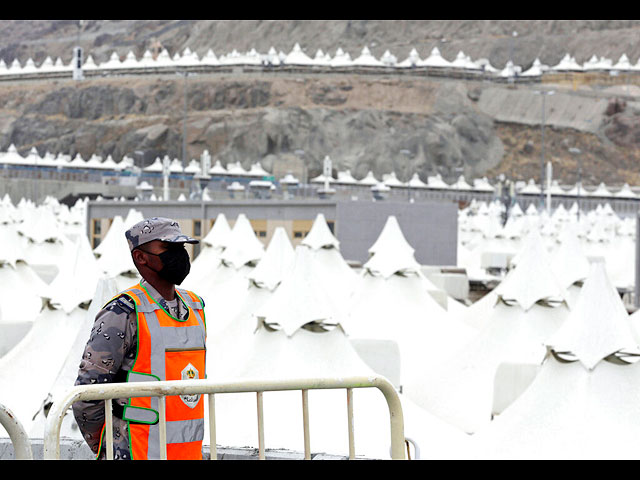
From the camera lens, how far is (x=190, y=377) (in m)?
5.02

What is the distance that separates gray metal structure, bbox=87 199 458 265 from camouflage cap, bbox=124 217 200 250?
3260cm

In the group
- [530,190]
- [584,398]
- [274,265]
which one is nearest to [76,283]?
[274,265]

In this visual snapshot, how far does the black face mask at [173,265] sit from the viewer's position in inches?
199

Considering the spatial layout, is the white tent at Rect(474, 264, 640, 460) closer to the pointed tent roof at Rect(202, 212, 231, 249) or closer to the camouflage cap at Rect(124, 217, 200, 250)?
the camouflage cap at Rect(124, 217, 200, 250)

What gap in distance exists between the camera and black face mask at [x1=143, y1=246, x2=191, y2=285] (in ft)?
16.6

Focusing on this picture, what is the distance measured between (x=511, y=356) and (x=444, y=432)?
4.88 meters

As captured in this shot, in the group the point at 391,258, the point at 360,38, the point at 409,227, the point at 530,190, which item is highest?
the point at 360,38

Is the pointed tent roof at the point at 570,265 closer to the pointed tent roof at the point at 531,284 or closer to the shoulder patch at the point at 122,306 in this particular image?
the pointed tent roof at the point at 531,284

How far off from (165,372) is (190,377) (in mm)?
139

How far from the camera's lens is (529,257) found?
20.7 metres

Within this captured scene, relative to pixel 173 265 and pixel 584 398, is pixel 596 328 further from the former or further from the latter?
pixel 173 265
